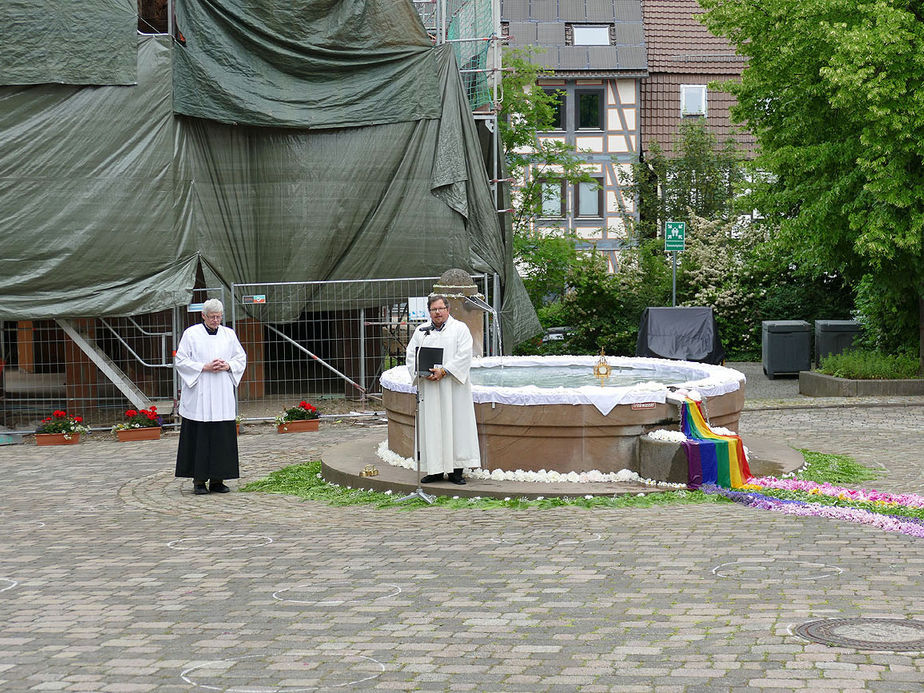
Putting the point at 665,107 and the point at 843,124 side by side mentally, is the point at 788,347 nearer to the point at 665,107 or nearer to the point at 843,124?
the point at 843,124

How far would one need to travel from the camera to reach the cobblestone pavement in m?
6.11

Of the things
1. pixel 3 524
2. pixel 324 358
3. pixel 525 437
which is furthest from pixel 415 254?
pixel 3 524

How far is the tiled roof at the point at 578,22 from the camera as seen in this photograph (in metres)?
43.1

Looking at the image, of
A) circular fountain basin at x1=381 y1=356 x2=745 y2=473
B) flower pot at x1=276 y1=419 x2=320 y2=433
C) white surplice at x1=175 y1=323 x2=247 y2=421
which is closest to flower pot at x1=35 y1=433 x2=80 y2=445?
flower pot at x1=276 y1=419 x2=320 y2=433

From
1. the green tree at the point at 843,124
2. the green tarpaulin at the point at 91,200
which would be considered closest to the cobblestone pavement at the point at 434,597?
the green tarpaulin at the point at 91,200

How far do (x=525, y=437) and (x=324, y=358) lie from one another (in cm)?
1153

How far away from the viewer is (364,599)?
7.71 m

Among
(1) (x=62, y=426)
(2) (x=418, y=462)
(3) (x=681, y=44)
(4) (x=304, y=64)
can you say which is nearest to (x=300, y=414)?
(1) (x=62, y=426)

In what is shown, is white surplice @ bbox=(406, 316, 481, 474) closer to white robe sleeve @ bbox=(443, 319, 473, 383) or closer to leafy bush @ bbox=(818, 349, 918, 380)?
white robe sleeve @ bbox=(443, 319, 473, 383)

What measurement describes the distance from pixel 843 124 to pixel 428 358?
14.0 meters

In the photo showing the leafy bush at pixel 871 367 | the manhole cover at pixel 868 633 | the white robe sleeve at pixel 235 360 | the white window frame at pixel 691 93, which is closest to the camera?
the manhole cover at pixel 868 633

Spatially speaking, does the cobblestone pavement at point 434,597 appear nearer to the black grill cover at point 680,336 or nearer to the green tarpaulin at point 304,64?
the green tarpaulin at point 304,64

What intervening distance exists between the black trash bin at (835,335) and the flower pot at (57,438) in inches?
654

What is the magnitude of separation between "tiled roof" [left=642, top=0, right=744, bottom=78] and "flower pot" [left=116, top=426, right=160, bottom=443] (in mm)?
30233
